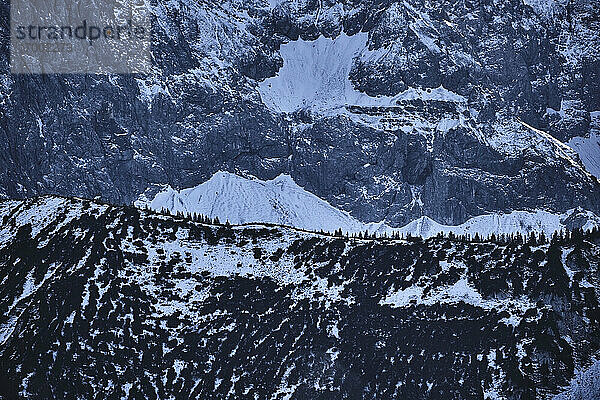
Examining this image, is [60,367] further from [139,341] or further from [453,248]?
[453,248]

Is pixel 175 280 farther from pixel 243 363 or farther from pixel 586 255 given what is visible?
pixel 586 255

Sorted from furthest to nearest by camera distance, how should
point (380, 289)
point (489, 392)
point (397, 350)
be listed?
point (380, 289)
point (397, 350)
point (489, 392)

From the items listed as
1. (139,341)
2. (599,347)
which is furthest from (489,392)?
(139,341)

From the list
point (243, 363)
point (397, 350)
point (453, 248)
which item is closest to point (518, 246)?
point (453, 248)

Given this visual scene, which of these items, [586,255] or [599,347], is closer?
[599,347]

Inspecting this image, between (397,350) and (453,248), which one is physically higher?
(453,248)

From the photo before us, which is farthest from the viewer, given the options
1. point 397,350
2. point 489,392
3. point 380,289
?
point 380,289
